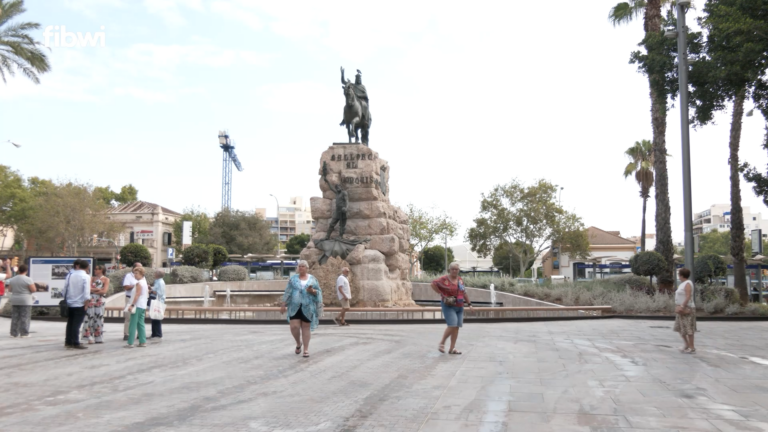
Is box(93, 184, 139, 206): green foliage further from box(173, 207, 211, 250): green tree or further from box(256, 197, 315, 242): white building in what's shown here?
box(256, 197, 315, 242): white building

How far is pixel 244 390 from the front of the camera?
706cm

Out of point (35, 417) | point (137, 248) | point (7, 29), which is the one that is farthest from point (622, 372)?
point (137, 248)

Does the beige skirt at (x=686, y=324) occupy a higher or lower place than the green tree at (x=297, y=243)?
lower

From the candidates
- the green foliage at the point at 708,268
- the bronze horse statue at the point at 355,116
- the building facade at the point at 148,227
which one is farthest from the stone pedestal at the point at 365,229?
the building facade at the point at 148,227

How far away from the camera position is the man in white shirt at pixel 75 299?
1058 cm

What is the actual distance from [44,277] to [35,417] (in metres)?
11.1

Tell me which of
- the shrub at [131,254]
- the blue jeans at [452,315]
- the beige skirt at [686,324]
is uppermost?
the shrub at [131,254]

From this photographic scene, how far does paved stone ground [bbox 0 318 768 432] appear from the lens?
5648 mm

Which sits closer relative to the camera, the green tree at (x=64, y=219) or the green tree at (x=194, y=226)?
the green tree at (x=64, y=219)

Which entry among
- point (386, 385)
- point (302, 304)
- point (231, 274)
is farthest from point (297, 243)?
point (386, 385)

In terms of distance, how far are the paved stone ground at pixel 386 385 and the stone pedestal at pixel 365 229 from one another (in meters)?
7.56

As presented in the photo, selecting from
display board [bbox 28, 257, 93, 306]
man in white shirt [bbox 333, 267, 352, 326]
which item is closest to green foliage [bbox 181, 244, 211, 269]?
display board [bbox 28, 257, 93, 306]

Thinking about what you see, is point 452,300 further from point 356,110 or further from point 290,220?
point 290,220

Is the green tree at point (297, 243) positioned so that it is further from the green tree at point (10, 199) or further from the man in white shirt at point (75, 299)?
the man in white shirt at point (75, 299)
